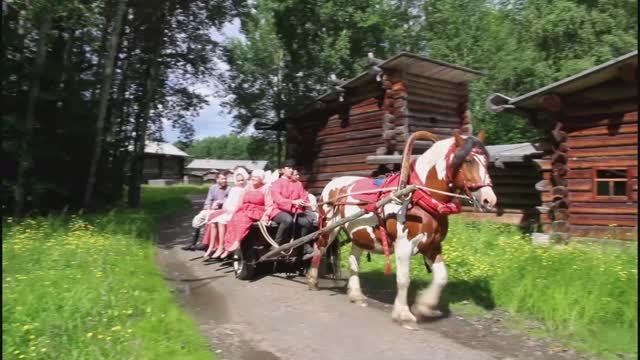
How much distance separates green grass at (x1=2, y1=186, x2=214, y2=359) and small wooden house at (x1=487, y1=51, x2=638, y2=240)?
28.8 ft

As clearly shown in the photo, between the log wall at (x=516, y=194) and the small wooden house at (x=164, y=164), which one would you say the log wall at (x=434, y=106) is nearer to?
the log wall at (x=516, y=194)

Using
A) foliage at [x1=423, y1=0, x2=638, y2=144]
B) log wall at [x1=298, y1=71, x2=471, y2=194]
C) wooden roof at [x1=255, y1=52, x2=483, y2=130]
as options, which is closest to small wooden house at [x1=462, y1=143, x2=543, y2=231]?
log wall at [x1=298, y1=71, x2=471, y2=194]

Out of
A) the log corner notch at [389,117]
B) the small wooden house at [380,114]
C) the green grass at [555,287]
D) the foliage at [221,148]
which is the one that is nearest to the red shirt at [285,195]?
the green grass at [555,287]

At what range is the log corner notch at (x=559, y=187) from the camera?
11.4 m

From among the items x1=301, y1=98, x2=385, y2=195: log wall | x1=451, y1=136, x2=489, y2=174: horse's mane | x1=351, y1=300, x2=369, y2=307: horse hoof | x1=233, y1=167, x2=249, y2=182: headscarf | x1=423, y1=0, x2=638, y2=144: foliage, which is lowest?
x1=351, y1=300, x2=369, y2=307: horse hoof

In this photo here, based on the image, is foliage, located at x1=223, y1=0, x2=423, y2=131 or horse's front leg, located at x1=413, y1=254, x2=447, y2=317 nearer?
horse's front leg, located at x1=413, y1=254, x2=447, y2=317

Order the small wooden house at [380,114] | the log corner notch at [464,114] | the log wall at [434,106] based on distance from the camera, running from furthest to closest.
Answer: the log corner notch at [464,114]
the log wall at [434,106]
the small wooden house at [380,114]

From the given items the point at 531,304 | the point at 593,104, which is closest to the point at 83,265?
the point at 531,304

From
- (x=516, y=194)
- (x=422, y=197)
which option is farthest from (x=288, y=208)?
(x=516, y=194)

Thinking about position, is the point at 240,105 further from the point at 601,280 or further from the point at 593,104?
the point at 601,280

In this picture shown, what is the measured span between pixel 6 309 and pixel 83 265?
246 centimetres

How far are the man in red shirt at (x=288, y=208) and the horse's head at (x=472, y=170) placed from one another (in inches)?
139

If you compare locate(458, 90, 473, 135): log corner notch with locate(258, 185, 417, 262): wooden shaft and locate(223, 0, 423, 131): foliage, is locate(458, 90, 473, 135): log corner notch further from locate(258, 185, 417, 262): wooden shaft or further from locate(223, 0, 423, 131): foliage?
locate(223, 0, 423, 131): foliage

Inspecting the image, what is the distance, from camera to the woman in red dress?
913 centimetres
